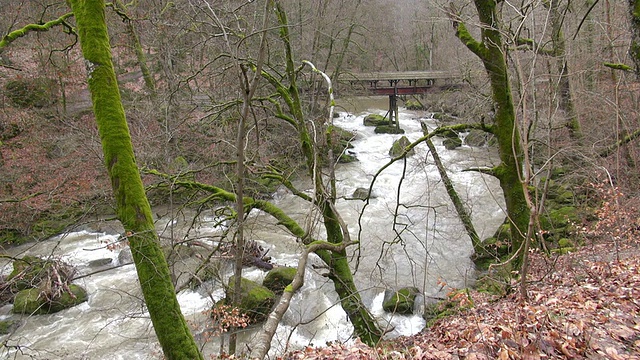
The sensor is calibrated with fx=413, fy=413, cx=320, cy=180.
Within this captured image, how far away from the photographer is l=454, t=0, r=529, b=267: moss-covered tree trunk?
622 centimetres

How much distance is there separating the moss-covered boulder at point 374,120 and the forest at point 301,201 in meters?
3.50

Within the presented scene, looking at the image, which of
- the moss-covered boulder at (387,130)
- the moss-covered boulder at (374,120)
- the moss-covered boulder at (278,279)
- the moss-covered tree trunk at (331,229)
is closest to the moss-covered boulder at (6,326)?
the moss-covered boulder at (278,279)

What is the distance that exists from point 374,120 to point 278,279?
1781cm

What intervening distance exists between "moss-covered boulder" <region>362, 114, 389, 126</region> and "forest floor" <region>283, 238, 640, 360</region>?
67.7 feet

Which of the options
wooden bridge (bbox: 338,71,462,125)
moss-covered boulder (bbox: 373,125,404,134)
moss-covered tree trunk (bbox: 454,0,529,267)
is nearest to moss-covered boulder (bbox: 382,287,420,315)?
moss-covered tree trunk (bbox: 454,0,529,267)

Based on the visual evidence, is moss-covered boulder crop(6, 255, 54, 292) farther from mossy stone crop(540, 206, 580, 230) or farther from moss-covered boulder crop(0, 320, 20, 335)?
mossy stone crop(540, 206, 580, 230)

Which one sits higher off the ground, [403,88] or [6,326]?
[403,88]

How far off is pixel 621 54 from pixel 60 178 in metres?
16.9

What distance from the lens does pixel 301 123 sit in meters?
7.11

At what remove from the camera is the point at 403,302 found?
8867 millimetres

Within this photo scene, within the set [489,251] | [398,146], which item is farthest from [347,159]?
[489,251]

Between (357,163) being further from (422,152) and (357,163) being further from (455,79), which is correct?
(455,79)

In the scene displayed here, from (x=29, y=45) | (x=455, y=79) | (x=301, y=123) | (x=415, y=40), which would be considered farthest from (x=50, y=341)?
(x=415, y=40)

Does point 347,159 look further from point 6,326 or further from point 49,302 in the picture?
point 6,326
